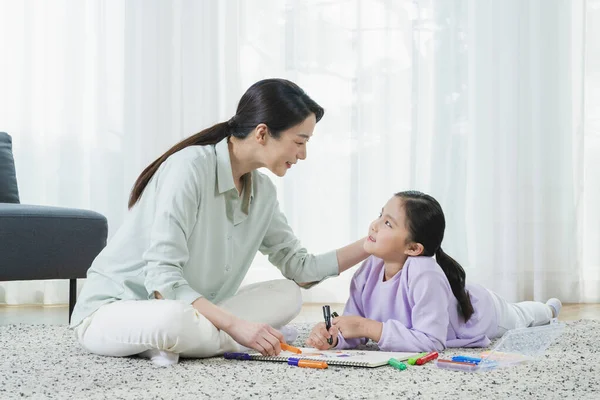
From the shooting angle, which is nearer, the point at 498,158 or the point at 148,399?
→ the point at 148,399

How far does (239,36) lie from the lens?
10.8 ft

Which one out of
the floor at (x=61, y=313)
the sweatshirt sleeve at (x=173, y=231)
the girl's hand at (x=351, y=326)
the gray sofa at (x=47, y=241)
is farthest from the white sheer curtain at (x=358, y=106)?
the sweatshirt sleeve at (x=173, y=231)

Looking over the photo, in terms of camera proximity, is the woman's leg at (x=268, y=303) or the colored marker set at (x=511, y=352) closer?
the colored marker set at (x=511, y=352)

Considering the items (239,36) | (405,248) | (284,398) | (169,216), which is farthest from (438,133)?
(284,398)

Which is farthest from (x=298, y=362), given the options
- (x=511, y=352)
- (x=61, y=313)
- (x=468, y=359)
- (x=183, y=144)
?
(x=61, y=313)

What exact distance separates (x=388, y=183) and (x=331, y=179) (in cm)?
24

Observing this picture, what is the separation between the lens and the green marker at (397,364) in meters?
1.60

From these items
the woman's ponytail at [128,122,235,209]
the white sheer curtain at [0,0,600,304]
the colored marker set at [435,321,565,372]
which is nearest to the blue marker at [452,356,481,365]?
the colored marker set at [435,321,565,372]

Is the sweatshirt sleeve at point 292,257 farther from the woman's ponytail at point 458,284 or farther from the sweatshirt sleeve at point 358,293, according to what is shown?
the woman's ponytail at point 458,284

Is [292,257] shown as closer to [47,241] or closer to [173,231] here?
[173,231]

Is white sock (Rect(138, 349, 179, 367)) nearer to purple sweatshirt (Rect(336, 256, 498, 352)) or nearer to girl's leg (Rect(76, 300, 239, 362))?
girl's leg (Rect(76, 300, 239, 362))

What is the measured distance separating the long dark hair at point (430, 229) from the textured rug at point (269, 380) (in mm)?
255

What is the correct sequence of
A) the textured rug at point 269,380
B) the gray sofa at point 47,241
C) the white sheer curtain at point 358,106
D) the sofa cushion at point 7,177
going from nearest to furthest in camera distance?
the textured rug at point 269,380
the gray sofa at point 47,241
the sofa cushion at point 7,177
the white sheer curtain at point 358,106

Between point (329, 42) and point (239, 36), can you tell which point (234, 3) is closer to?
point (239, 36)
